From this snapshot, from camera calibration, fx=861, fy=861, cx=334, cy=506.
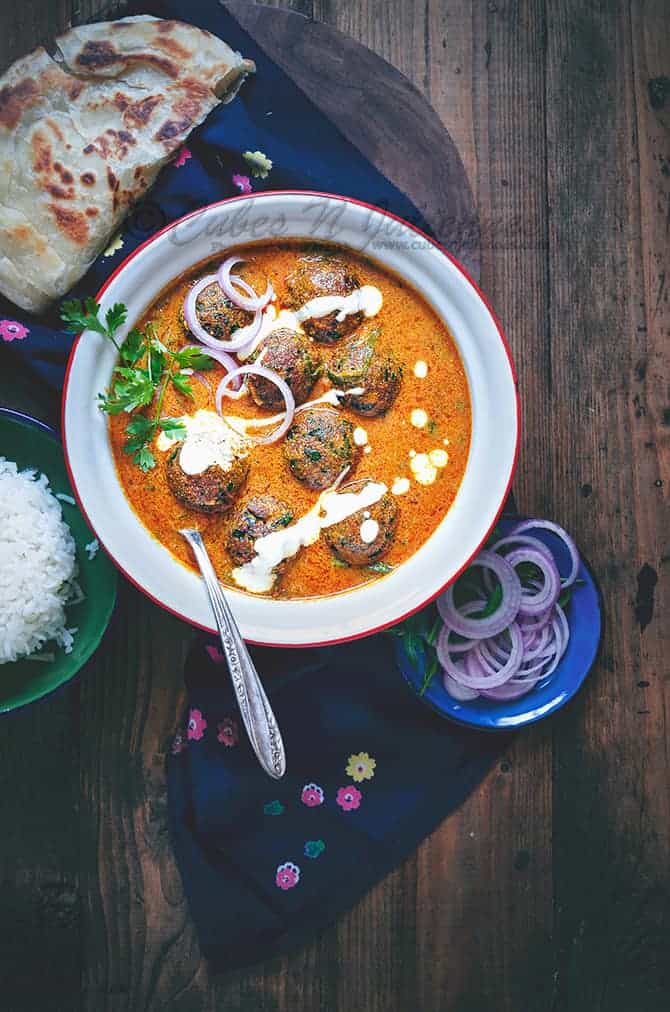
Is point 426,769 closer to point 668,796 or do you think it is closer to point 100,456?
point 668,796

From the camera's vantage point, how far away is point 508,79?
357cm

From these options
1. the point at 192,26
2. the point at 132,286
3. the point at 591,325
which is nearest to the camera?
the point at 132,286

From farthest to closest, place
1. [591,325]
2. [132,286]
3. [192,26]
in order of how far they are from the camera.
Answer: [591,325] < [192,26] < [132,286]

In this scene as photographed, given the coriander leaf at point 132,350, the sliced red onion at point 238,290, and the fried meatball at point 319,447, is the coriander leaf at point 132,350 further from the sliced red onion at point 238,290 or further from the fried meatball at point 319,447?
the fried meatball at point 319,447

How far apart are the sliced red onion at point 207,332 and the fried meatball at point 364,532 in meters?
0.67

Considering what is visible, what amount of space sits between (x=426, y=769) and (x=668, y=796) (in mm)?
1072

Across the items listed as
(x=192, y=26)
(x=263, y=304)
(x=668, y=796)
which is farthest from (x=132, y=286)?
(x=668, y=796)

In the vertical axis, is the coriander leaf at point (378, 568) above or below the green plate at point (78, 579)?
below

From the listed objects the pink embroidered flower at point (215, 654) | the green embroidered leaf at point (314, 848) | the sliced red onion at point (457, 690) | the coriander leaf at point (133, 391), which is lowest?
the green embroidered leaf at point (314, 848)

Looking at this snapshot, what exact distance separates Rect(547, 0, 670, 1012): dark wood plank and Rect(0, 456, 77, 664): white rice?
2.03 m

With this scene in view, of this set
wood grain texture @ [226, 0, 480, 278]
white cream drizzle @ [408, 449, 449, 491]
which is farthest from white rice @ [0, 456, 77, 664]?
wood grain texture @ [226, 0, 480, 278]

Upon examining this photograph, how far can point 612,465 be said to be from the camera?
12.0 ft

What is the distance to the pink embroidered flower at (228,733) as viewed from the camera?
352 cm

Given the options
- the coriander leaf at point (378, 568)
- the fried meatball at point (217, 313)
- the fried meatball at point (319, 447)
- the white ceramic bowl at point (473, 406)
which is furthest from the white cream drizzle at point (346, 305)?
the coriander leaf at point (378, 568)
